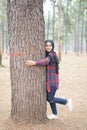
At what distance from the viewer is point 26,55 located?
18.5 ft

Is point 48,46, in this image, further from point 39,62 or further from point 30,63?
point 30,63

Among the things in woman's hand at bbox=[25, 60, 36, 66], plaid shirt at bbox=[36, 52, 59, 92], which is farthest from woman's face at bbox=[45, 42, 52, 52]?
woman's hand at bbox=[25, 60, 36, 66]

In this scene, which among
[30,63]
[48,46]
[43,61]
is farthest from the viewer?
[48,46]

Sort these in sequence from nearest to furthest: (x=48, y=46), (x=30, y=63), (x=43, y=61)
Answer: (x=30, y=63) → (x=43, y=61) → (x=48, y=46)

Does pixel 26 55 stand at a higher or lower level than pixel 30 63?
higher

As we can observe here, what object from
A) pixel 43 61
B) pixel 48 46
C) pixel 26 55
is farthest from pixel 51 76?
pixel 26 55

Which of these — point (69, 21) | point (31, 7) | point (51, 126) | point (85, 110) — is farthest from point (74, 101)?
point (69, 21)

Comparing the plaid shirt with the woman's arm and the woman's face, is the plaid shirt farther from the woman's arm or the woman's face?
the woman's face

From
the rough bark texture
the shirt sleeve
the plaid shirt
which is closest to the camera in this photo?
the rough bark texture

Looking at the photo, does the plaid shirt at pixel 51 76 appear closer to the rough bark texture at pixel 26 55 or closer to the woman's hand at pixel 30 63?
the rough bark texture at pixel 26 55

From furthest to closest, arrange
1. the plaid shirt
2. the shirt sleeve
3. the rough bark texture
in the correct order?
the plaid shirt
the shirt sleeve
the rough bark texture

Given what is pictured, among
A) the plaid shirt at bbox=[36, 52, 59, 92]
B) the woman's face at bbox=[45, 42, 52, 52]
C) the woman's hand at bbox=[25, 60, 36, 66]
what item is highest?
the woman's face at bbox=[45, 42, 52, 52]

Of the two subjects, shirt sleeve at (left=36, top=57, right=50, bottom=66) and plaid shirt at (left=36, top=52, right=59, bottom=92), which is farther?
plaid shirt at (left=36, top=52, right=59, bottom=92)

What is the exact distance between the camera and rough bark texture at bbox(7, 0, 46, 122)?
5.54m
